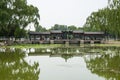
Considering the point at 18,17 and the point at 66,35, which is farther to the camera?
the point at 66,35

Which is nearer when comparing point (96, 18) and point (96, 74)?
point (96, 74)

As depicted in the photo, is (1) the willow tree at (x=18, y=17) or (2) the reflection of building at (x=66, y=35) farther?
(2) the reflection of building at (x=66, y=35)

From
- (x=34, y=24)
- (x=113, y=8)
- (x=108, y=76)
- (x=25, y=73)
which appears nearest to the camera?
(x=108, y=76)

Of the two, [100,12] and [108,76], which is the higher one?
[100,12]

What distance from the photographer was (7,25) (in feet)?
233

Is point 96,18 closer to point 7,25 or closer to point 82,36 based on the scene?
point 82,36

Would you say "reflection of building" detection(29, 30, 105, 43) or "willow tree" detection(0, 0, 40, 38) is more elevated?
"willow tree" detection(0, 0, 40, 38)

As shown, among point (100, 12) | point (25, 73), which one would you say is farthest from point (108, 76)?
point (100, 12)

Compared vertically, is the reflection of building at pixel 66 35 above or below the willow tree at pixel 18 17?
below

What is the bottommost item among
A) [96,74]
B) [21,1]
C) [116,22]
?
[96,74]

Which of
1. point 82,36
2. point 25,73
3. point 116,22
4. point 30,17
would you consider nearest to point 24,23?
point 30,17

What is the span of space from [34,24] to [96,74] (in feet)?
180

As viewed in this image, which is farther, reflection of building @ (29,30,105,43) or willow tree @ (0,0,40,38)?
reflection of building @ (29,30,105,43)

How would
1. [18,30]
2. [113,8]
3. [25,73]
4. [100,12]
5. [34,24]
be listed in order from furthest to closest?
[100,12] → [34,24] → [18,30] → [113,8] → [25,73]
